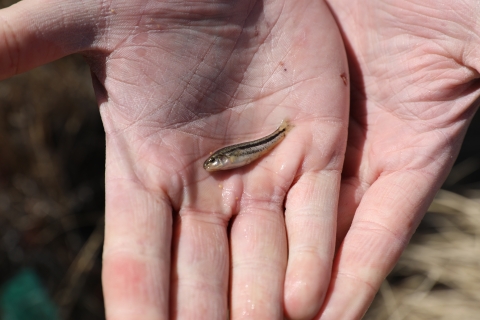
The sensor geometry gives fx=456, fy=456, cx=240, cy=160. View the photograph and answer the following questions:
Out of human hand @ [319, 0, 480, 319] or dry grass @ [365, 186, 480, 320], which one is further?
dry grass @ [365, 186, 480, 320]

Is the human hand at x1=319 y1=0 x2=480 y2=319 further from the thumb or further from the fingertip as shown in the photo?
the thumb

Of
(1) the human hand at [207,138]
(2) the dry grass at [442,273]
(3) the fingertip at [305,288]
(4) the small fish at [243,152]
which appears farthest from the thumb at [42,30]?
(2) the dry grass at [442,273]

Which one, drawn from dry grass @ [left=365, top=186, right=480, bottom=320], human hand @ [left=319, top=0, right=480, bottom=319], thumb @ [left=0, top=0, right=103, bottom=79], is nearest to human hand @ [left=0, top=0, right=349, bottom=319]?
thumb @ [left=0, top=0, right=103, bottom=79]

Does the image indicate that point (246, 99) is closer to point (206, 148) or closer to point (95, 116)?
point (206, 148)

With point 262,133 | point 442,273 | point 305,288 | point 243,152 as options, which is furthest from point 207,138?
point 442,273

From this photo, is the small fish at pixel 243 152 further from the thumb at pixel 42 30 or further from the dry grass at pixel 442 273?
the dry grass at pixel 442 273

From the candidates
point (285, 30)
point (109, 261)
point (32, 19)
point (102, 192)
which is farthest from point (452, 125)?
point (102, 192)

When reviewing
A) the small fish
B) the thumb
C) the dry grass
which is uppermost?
the thumb
